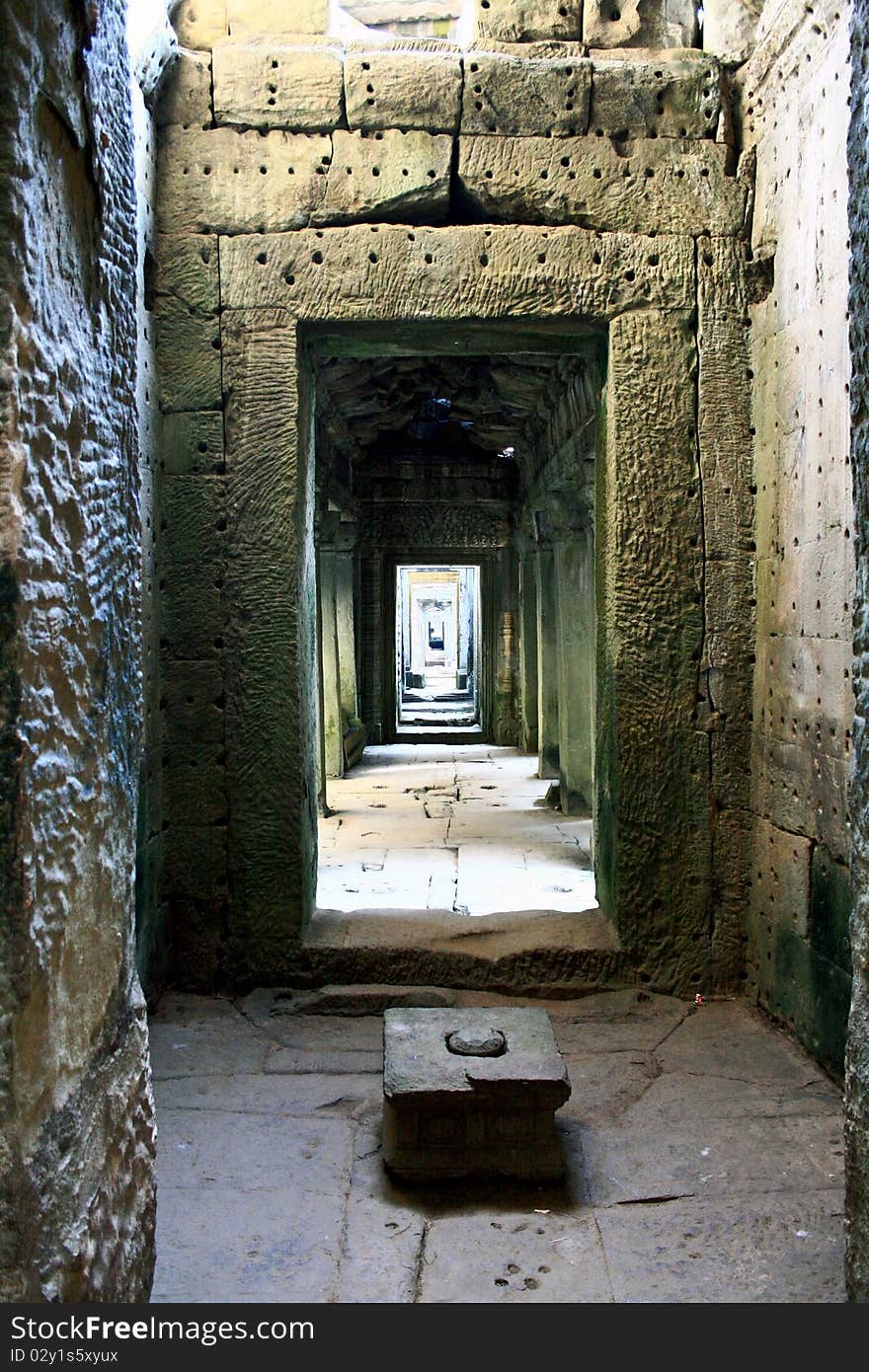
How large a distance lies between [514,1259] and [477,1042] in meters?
0.64

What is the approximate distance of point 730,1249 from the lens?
237 centimetres

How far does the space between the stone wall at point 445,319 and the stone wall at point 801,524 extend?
128 millimetres

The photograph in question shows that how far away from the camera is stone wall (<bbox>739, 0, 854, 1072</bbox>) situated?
3229 mm

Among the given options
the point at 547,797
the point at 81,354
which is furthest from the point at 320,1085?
the point at 547,797

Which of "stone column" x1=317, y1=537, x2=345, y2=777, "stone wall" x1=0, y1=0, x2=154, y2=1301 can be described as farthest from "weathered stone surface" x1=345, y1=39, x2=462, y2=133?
"stone column" x1=317, y1=537, x2=345, y2=777

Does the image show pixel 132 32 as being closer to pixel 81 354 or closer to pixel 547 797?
pixel 81 354

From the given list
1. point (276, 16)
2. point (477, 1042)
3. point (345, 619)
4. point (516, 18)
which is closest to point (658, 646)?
point (477, 1042)

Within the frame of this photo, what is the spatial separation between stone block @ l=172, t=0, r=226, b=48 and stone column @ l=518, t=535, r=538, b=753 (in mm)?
6426

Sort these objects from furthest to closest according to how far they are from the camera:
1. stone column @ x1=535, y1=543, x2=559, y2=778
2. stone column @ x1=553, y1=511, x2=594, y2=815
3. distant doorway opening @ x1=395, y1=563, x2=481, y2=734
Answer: distant doorway opening @ x1=395, y1=563, x2=481, y2=734
stone column @ x1=535, y1=543, x2=559, y2=778
stone column @ x1=553, y1=511, x2=594, y2=815

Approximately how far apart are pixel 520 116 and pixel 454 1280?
382cm

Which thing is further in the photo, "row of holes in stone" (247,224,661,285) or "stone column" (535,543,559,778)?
"stone column" (535,543,559,778)

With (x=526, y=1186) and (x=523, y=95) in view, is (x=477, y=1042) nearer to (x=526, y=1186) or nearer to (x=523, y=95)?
(x=526, y=1186)

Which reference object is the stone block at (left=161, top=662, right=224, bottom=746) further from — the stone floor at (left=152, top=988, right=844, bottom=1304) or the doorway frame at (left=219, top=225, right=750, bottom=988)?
the stone floor at (left=152, top=988, right=844, bottom=1304)

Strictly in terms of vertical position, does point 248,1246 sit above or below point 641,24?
below
